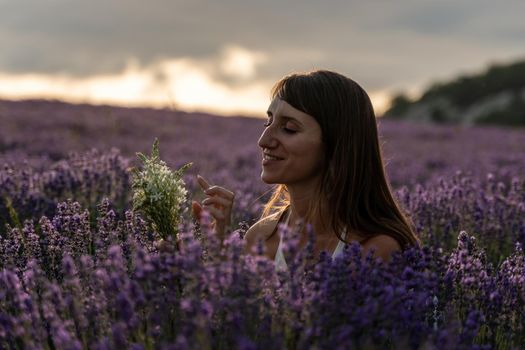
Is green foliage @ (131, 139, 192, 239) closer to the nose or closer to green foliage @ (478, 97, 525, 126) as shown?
the nose

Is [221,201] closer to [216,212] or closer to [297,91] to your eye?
[216,212]

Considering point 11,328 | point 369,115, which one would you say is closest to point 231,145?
point 369,115

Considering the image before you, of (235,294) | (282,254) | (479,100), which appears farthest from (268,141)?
(479,100)

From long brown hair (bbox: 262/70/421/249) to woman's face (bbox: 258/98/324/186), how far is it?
4 centimetres

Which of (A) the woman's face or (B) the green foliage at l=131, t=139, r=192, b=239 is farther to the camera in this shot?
(A) the woman's face

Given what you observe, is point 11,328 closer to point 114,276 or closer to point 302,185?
point 114,276

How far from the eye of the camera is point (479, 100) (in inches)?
1395

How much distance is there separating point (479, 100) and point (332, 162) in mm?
33353

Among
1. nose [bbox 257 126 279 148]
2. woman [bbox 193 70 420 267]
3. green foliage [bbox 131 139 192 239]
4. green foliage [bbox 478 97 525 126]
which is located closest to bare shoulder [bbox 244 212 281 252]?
woman [bbox 193 70 420 267]

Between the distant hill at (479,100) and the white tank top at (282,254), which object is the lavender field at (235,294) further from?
the distant hill at (479,100)

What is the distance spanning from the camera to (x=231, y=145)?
13297mm

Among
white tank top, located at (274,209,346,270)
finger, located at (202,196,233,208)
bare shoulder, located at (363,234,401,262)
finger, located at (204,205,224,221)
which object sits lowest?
white tank top, located at (274,209,346,270)

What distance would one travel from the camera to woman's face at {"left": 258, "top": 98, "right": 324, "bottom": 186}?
3.46m

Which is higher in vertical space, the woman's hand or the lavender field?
the woman's hand
